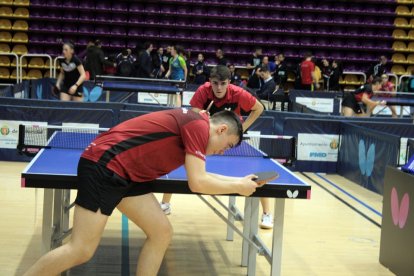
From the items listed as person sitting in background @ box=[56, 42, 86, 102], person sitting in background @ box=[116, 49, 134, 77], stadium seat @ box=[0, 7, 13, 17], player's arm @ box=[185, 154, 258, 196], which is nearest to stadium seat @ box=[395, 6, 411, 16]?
person sitting in background @ box=[116, 49, 134, 77]

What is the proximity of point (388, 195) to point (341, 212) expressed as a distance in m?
2.46

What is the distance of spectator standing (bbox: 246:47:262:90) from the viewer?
758 inches

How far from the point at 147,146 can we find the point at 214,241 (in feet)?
10.3

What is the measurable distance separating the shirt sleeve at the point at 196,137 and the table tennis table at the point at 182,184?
57 centimetres

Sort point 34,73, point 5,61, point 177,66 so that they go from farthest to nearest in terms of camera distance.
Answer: point 34,73
point 5,61
point 177,66

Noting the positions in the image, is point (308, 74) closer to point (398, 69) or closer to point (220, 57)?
point (220, 57)

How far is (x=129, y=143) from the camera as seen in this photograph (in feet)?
12.8

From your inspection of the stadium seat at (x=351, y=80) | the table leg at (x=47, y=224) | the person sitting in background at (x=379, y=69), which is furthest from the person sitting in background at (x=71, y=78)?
the stadium seat at (x=351, y=80)

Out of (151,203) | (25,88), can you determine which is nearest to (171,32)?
(25,88)

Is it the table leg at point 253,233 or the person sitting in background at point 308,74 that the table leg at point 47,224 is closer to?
the table leg at point 253,233

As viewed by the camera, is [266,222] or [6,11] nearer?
[266,222]

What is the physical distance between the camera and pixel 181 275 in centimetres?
562

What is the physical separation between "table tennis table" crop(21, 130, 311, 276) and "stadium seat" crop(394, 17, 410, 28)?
57.4ft

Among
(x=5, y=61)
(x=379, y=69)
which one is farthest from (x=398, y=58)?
(x=5, y=61)
